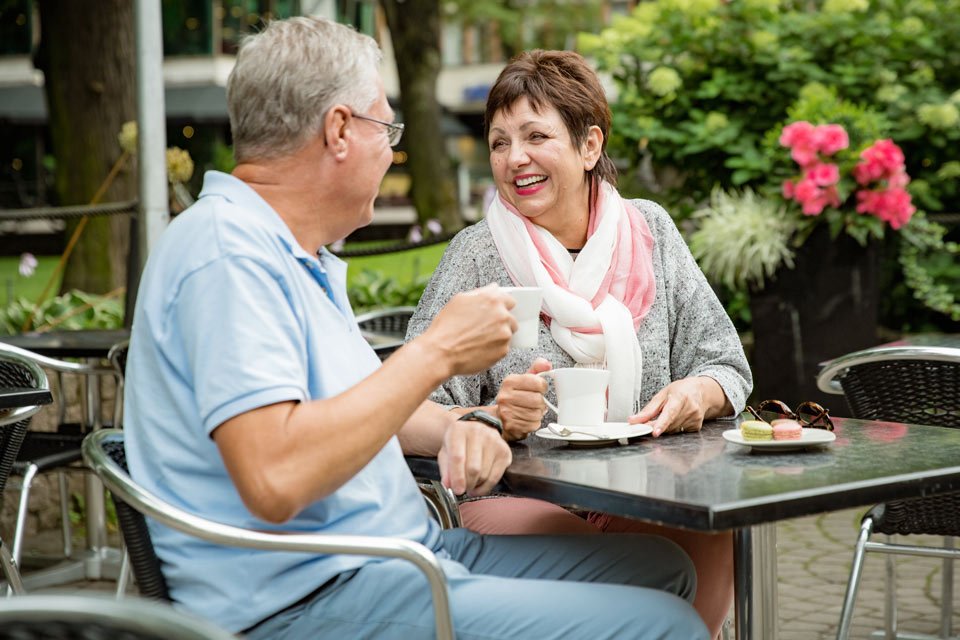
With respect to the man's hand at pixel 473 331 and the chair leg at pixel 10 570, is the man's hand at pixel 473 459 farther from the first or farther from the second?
the chair leg at pixel 10 570

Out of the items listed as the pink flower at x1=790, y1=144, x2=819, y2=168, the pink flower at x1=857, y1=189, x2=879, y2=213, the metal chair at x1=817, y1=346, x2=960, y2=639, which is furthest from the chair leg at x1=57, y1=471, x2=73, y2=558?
the pink flower at x1=857, y1=189, x2=879, y2=213

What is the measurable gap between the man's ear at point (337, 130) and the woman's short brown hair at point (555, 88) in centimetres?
103

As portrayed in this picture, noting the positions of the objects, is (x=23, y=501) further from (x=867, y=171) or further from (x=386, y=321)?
(x=867, y=171)

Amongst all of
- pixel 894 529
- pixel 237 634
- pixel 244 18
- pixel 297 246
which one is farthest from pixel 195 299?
pixel 244 18

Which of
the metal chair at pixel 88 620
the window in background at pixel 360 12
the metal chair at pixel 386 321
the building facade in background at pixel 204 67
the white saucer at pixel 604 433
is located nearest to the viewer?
the metal chair at pixel 88 620

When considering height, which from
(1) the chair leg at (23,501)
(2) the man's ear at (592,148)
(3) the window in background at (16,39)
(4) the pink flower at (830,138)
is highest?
(3) the window in background at (16,39)

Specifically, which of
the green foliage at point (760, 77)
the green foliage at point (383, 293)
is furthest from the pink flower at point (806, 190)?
the green foliage at point (383, 293)

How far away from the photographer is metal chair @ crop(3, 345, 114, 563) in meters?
4.10

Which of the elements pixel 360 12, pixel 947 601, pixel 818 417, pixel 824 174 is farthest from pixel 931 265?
pixel 360 12

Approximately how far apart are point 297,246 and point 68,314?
487cm

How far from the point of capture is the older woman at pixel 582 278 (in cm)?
284

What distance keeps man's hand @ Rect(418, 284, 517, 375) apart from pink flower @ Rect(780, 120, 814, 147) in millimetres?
4546

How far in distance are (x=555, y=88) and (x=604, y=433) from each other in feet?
3.37

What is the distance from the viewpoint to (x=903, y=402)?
3357 millimetres
